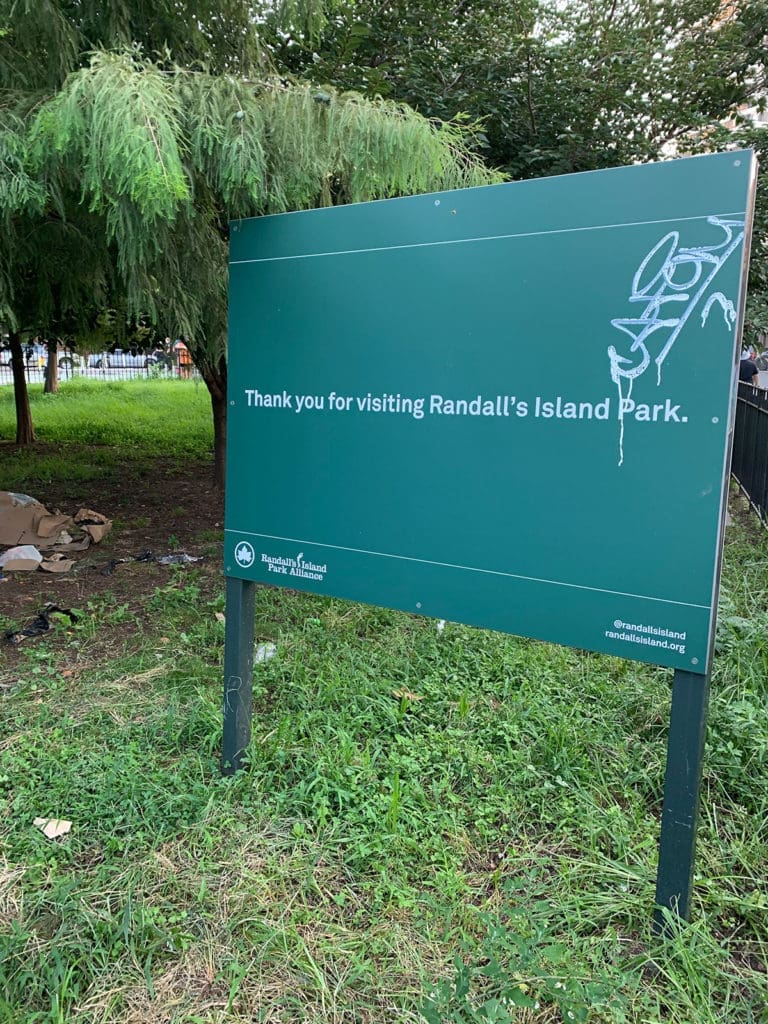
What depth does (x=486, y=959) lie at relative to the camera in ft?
7.48

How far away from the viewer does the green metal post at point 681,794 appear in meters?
2.17

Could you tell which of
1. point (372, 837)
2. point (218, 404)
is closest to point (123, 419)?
point (218, 404)

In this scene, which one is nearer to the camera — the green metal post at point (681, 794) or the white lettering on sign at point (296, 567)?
the green metal post at point (681, 794)

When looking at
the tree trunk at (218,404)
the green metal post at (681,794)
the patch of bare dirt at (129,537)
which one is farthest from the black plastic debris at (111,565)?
the green metal post at (681,794)

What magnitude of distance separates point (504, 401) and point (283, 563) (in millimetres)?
1052

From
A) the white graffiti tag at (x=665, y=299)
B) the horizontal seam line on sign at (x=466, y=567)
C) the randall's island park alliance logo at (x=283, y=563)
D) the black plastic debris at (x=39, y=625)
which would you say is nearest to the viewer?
the white graffiti tag at (x=665, y=299)

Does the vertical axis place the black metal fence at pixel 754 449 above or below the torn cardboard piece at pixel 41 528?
above

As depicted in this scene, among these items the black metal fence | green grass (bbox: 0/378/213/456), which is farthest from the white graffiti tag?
green grass (bbox: 0/378/213/456)

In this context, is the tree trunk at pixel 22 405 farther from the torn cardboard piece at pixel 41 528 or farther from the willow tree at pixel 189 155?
the willow tree at pixel 189 155

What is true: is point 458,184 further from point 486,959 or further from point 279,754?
point 486,959

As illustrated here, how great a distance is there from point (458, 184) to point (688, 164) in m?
2.11

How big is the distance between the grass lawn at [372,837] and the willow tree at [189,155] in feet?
5.85

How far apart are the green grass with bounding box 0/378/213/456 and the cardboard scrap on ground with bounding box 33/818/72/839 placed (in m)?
7.53

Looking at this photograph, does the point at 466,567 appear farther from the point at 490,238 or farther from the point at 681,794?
the point at 490,238
